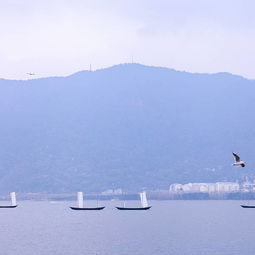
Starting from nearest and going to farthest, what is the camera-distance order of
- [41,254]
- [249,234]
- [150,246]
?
1. [41,254]
2. [150,246]
3. [249,234]

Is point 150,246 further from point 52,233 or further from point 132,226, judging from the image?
point 132,226

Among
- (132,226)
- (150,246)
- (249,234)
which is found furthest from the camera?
(132,226)

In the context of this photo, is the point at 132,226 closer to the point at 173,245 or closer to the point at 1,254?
the point at 173,245

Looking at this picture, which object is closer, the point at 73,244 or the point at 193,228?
the point at 73,244

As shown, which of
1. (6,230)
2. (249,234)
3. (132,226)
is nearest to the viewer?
(249,234)

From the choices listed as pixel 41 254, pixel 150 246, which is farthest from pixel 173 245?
pixel 41 254

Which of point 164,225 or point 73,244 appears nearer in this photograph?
point 73,244

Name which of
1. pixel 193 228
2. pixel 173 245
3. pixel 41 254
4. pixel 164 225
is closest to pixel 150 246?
pixel 173 245

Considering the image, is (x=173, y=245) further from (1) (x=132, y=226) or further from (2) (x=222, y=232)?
(1) (x=132, y=226)

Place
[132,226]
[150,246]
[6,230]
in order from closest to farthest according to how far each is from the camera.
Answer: [150,246]
[6,230]
[132,226]
